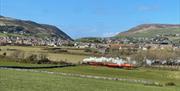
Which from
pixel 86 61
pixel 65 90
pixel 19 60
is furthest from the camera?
pixel 86 61

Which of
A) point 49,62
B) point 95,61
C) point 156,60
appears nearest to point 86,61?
point 95,61

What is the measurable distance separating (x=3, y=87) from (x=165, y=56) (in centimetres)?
15268

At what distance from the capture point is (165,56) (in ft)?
581

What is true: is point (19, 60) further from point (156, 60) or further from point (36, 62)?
point (156, 60)

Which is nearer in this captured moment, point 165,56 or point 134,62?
point 134,62

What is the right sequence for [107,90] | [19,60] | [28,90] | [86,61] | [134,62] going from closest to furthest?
[28,90]
[107,90]
[19,60]
[86,61]
[134,62]

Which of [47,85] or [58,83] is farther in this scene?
[58,83]

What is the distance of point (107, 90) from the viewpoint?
35.6 m

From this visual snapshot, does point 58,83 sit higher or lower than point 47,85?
lower

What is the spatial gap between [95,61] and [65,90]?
103 meters

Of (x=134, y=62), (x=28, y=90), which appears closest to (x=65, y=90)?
(x=28, y=90)

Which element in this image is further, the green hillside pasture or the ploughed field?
the ploughed field

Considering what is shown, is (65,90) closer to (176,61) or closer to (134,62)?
(134,62)

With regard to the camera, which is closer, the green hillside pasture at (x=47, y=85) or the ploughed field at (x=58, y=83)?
the green hillside pasture at (x=47, y=85)
